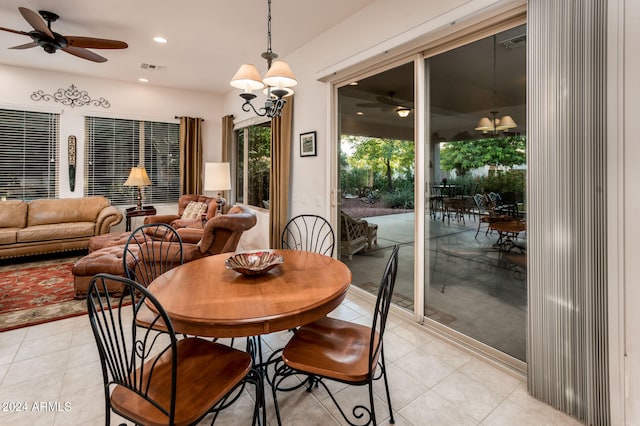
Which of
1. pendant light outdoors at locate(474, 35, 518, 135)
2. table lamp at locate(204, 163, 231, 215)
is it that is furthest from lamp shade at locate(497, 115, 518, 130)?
table lamp at locate(204, 163, 231, 215)

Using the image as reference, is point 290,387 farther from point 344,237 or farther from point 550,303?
point 344,237

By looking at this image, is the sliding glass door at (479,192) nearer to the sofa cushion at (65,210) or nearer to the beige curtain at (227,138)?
the beige curtain at (227,138)

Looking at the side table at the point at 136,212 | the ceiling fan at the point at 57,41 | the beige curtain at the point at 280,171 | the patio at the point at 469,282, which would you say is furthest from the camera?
the side table at the point at 136,212

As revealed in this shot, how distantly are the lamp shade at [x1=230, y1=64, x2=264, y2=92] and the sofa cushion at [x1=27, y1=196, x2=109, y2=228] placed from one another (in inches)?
177

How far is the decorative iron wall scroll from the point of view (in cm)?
500

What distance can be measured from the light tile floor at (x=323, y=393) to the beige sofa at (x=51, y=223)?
260 cm

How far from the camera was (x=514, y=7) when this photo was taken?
6.37ft

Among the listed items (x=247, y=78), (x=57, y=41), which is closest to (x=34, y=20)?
(x=57, y=41)

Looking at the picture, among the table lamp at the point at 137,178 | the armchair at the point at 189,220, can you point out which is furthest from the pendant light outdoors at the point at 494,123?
the table lamp at the point at 137,178

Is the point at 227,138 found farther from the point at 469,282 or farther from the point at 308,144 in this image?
the point at 469,282

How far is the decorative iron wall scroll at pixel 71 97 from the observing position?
5.00 m

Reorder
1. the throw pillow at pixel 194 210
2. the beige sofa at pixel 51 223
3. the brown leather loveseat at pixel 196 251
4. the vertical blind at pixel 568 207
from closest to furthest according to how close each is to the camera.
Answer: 1. the vertical blind at pixel 568 207
2. the brown leather loveseat at pixel 196 251
3. the beige sofa at pixel 51 223
4. the throw pillow at pixel 194 210

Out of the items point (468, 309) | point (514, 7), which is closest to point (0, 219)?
point (468, 309)

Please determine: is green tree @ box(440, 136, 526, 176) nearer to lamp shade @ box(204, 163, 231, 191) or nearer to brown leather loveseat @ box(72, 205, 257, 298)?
brown leather loveseat @ box(72, 205, 257, 298)
